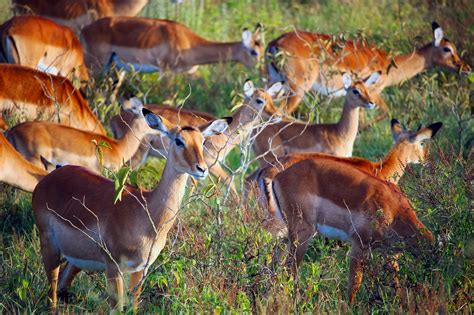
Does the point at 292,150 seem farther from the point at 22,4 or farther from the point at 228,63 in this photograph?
the point at 22,4

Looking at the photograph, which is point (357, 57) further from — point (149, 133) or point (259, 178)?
point (259, 178)

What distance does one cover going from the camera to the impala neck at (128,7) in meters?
13.5

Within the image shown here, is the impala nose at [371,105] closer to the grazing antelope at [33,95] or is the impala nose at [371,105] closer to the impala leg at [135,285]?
the grazing antelope at [33,95]

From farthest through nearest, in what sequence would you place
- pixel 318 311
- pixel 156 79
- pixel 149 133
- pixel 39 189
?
1. pixel 156 79
2. pixel 149 133
3. pixel 39 189
4. pixel 318 311

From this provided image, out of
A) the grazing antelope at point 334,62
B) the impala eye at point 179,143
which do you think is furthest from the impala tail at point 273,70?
the impala eye at point 179,143

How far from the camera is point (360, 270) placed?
18.7 feet

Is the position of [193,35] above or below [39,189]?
below

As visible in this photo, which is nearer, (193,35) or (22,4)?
(193,35)

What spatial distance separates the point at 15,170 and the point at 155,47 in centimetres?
521

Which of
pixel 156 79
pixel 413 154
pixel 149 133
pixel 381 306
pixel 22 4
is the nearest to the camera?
pixel 381 306

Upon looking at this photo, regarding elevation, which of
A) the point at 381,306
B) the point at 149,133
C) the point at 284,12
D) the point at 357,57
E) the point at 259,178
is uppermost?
the point at 381,306

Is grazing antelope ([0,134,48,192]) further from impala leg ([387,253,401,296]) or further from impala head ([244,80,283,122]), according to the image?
impala leg ([387,253,401,296])

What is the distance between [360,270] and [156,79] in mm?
5511

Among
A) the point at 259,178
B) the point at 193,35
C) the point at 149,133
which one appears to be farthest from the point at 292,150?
the point at 193,35
